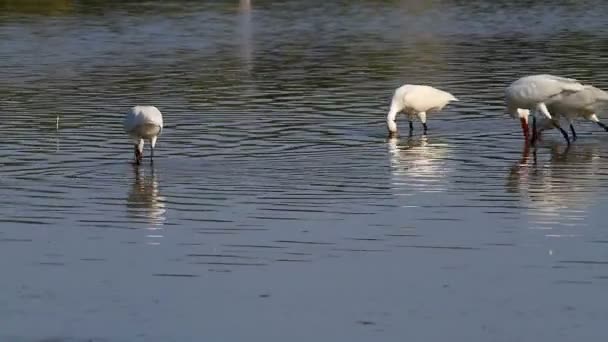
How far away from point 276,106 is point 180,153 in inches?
165

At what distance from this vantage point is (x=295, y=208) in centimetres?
1340

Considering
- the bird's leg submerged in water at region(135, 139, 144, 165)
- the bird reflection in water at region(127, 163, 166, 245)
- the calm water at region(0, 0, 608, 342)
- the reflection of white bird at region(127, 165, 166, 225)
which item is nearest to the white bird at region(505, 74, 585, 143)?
the calm water at region(0, 0, 608, 342)

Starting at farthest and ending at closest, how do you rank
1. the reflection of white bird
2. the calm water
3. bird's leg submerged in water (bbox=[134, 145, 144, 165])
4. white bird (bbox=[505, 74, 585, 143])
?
white bird (bbox=[505, 74, 585, 143]) → bird's leg submerged in water (bbox=[134, 145, 144, 165]) → the reflection of white bird → the calm water

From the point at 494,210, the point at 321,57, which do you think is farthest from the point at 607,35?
the point at 494,210

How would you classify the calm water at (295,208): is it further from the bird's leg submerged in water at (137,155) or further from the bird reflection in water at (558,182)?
the bird's leg submerged in water at (137,155)

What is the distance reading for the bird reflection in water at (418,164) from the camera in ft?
47.9

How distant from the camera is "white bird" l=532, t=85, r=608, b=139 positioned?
17.9m

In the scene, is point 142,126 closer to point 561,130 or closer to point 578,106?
point 561,130

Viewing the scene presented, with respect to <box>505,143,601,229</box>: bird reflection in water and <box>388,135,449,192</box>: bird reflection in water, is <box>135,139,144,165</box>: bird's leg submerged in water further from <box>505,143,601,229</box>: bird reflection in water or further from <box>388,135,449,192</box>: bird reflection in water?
<box>505,143,601,229</box>: bird reflection in water

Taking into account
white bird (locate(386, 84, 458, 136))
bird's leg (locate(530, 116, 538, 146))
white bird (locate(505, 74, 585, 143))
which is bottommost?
bird's leg (locate(530, 116, 538, 146))

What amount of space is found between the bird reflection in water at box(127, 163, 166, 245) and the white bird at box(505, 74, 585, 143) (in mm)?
4216

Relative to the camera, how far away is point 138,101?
2231cm

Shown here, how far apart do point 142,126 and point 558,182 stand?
418cm

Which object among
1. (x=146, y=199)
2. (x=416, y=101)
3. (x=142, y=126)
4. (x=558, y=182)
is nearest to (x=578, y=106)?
(x=416, y=101)
